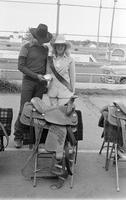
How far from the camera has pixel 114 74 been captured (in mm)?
13438

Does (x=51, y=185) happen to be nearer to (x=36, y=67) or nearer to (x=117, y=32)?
(x=36, y=67)

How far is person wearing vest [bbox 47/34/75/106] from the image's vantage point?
4246 millimetres

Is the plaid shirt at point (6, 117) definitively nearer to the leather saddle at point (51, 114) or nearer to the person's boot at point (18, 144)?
the leather saddle at point (51, 114)

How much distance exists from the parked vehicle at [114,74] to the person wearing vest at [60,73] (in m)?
7.90

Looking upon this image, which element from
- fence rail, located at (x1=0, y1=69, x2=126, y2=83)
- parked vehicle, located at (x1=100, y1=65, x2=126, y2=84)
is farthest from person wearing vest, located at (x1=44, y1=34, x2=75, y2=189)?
parked vehicle, located at (x1=100, y1=65, x2=126, y2=84)

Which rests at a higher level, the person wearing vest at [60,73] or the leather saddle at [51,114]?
the person wearing vest at [60,73]

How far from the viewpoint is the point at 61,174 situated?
3.72m

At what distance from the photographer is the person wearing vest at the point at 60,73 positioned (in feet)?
13.9

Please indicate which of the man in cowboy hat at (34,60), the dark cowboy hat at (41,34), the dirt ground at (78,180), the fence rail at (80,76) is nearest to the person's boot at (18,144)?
the dirt ground at (78,180)

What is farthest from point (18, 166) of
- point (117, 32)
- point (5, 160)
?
point (117, 32)

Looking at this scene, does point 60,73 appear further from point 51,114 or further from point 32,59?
point 51,114

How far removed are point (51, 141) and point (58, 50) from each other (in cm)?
116

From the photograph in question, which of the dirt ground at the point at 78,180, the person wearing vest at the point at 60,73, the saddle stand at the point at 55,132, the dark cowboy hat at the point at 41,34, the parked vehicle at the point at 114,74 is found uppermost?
the dark cowboy hat at the point at 41,34

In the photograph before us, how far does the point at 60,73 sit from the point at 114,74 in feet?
30.9
